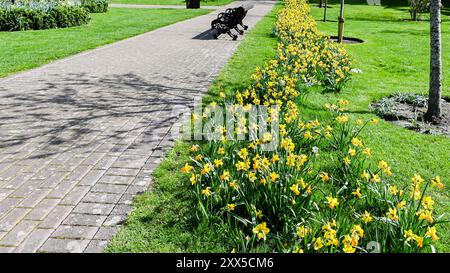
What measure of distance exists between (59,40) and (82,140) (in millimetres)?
10596

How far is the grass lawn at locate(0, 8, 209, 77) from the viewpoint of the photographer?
36.9 feet

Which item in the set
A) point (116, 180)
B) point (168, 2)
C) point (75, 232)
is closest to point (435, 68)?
point (116, 180)

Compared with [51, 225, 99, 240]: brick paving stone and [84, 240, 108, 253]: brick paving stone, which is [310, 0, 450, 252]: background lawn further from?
[51, 225, 99, 240]: brick paving stone

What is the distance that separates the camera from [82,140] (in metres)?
5.63

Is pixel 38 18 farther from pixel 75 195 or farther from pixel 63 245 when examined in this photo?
pixel 63 245

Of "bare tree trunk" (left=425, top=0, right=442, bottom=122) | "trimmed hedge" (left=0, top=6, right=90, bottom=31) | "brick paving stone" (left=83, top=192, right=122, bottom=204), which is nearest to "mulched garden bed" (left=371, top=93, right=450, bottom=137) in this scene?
"bare tree trunk" (left=425, top=0, right=442, bottom=122)

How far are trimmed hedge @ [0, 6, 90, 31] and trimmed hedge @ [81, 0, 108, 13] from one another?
6976 mm

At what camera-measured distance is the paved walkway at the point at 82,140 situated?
11.9 feet

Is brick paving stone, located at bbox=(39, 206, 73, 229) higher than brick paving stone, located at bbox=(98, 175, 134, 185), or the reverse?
brick paving stone, located at bbox=(98, 175, 134, 185)

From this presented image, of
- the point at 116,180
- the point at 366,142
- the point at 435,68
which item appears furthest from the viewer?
the point at 435,68

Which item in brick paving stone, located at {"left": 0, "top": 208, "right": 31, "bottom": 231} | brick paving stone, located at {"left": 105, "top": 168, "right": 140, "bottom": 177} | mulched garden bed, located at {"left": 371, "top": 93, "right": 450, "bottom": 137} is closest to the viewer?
brick paving stone, located at {"left": 0, "top": 208, "right": 31, "bottom": 231}

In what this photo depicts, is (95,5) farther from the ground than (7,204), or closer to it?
farther from the ground
